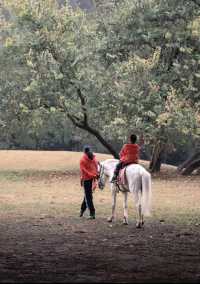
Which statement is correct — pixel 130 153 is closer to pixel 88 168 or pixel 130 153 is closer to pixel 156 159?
pixel 88 168

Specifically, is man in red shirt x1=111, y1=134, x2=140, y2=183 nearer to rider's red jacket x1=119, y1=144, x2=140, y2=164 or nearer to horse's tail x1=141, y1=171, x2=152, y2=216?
rider's red jacket x1=119, y1=144, x2=140, y2=164

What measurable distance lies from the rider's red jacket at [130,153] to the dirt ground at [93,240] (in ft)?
5.12

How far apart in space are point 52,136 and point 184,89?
32236mm

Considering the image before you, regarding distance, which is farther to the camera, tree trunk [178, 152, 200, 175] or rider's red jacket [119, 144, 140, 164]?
tree trunk [178, 152, 200, 175]

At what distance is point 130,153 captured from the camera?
15055 mm

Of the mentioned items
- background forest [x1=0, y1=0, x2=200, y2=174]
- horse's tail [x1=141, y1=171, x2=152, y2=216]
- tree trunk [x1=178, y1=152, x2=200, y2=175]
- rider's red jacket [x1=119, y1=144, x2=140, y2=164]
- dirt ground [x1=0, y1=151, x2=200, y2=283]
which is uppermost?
background forest [x1=0, y1=0, x2=200, y2=174]

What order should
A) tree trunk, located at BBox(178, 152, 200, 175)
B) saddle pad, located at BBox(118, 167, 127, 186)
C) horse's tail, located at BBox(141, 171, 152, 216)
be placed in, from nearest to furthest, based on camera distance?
horse's tail, located at BBox(141, 171, 152, 216), saddle pad, located at BBox(118, 167, 127, 186), tree trunk, located at BBox(178, 152, 200, 175)

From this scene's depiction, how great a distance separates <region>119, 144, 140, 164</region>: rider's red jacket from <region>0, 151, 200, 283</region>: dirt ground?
61.5 inches

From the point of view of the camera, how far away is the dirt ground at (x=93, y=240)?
340 inches

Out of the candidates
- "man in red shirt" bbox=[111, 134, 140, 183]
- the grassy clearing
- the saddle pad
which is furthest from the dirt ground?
"man in red shirt" bbox=[111, 134, 140, 183]

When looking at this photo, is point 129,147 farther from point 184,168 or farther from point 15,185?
point 184,168

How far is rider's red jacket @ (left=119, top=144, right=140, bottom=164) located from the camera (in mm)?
14969

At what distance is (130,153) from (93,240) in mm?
3179

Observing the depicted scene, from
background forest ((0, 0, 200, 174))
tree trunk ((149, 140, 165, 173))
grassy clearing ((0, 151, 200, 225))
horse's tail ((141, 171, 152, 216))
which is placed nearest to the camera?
horse's tail ((141, 171, 152, 216))
